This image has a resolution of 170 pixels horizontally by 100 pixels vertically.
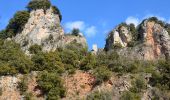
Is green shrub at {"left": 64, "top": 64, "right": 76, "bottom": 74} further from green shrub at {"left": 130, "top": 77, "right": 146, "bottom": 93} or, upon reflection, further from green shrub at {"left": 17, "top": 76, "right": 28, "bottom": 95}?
green shrub at {"left": 130, "top": 77, "right": 146, "bottom": 93}

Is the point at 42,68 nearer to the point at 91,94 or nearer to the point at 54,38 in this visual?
the point at 91,94

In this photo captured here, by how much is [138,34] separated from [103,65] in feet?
98.4

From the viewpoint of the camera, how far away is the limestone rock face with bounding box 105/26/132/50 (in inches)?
3634

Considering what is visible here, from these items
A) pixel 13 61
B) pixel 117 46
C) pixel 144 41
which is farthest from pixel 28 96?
pixel 144 41

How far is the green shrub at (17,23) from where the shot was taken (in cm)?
8481

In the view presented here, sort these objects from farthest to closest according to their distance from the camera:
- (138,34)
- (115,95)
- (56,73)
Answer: (138,34), (56,73), (115,95)

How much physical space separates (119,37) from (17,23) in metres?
19.7

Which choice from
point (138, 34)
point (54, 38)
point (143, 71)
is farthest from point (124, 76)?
point (138, 34)

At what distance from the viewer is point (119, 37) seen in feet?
306

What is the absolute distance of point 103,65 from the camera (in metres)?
63.3

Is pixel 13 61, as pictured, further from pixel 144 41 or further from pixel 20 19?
pixel 144 41

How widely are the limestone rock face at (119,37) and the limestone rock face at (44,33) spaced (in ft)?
28.9

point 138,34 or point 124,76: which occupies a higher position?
point 138,34

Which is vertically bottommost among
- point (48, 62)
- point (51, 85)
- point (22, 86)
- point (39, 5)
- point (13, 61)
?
point (51, 85)
